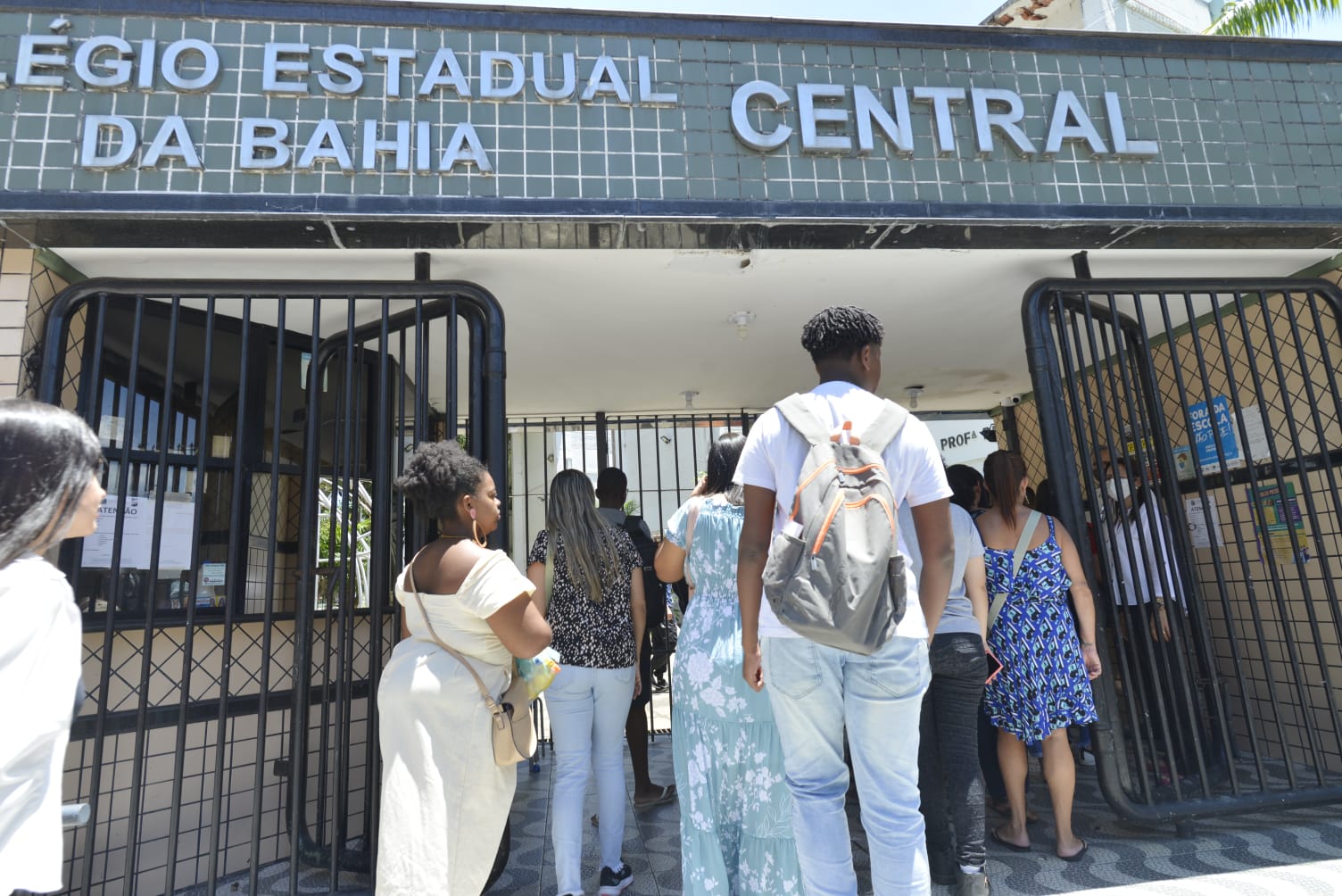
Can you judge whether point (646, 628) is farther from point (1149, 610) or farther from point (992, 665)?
point (1149, 610)

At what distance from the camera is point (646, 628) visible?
12.9 feet

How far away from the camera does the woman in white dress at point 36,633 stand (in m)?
1.21

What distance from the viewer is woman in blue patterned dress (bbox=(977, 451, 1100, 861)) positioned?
3090 millimetres

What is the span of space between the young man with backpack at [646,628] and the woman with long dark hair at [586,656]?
67 centimetres

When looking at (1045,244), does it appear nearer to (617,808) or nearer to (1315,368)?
(1315,368)

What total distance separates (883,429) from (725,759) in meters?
1.22

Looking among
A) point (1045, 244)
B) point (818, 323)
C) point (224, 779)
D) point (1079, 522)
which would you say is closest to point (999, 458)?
point (1079, 522)

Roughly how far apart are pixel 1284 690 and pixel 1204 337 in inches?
85.3

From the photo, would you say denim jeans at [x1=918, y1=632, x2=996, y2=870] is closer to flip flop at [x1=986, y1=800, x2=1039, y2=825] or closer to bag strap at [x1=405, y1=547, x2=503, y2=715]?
flip flop at [x1=986, y1=800, x2=1039, y2=825]

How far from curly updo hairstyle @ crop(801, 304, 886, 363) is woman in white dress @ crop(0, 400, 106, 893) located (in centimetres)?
177

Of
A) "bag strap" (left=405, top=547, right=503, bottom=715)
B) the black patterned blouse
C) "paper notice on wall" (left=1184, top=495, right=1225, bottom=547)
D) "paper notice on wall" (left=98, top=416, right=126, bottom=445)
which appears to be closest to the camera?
"bag strap" (left=405, top=547, right=503, bottom=715)

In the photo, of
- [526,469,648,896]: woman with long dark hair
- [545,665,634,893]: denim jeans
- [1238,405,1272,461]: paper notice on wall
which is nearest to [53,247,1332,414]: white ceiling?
[1238,405,1272,461]: paper notice on wall

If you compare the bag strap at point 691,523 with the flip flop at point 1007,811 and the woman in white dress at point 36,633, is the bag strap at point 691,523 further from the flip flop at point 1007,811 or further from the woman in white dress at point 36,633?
the flip flop at point 1007,811

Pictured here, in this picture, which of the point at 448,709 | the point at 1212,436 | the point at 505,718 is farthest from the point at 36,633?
the point at 1212,436
